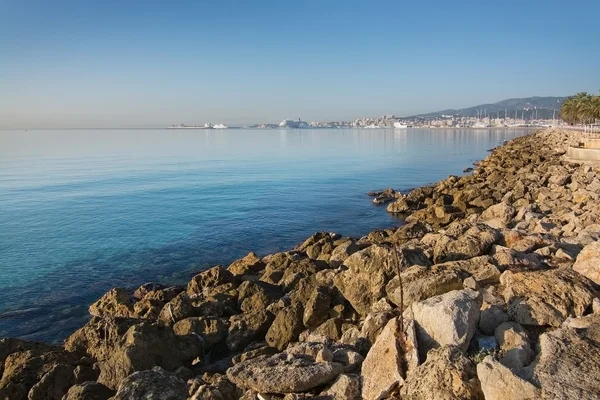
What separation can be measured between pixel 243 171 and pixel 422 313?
57.4 metres

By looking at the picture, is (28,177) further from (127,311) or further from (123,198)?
(127,311)

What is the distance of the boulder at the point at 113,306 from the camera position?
14891 mm

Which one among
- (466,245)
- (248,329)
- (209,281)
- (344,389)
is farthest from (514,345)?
(209,281)

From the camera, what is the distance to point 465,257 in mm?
11109

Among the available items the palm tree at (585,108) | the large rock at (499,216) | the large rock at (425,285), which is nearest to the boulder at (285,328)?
the large rock at (425,285)

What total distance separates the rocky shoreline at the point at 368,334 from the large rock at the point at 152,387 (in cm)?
2

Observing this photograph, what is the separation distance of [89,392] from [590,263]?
979 centimetres

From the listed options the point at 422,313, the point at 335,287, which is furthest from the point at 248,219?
the point at 422,313

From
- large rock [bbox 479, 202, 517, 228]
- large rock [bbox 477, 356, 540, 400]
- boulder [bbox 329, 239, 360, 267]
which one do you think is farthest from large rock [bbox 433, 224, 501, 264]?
large rock [bbox 479, 202, 517, 228]

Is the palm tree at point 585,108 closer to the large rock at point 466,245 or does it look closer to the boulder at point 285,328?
the large rock at point 466,245

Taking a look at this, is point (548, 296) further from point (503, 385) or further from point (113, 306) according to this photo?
point (113, 306)

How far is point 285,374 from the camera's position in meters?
6.99

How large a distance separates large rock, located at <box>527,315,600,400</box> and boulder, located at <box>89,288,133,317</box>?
12.5 meters

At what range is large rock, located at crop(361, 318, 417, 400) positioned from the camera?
6.30 meters
